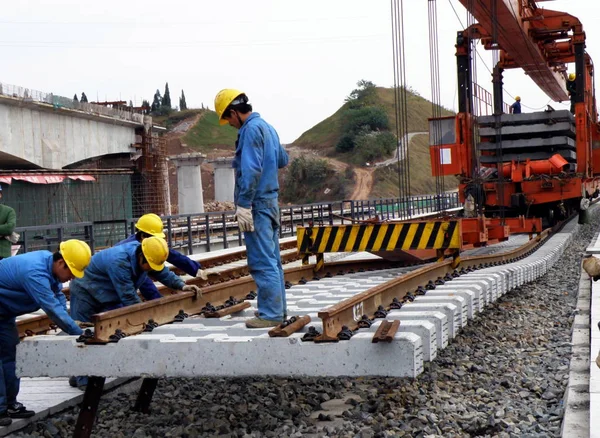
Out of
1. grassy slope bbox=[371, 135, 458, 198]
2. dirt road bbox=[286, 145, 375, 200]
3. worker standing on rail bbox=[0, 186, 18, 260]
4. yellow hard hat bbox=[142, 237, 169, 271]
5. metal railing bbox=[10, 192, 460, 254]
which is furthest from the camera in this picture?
grassy slope bbox=[371, 135, 458, 198]

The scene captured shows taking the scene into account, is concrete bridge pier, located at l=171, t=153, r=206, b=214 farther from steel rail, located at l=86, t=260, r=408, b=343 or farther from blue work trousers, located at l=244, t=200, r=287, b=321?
blue work trousers, located at l=244, t=200, r=287, b=321

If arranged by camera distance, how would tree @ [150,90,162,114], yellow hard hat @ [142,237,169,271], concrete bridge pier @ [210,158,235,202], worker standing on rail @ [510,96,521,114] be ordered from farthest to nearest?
tree @ [150,90,162,114], concrete bridge pier @ [210,158,235,202], worker standing on rail @ [510,96,521,114], yellow hard hat @ [142,237,169,271]

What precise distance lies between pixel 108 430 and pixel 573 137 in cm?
1646

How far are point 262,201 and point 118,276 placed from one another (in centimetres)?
139

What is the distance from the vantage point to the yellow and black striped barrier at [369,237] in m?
10.6

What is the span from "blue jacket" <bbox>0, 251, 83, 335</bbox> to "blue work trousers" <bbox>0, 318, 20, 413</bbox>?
11cm

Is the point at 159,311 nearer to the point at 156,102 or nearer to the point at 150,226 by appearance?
the point at 150,226

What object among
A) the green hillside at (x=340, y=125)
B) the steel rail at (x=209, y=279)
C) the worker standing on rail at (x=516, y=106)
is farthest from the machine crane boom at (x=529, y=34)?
the green hillside at (x=340, y=125)

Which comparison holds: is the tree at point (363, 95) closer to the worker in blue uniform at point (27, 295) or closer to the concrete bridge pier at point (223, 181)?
the concrete bridge pier at point (223, 181)

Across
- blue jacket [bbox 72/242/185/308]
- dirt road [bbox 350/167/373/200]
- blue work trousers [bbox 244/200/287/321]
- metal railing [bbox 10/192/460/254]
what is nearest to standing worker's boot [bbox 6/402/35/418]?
blue jacket [bbox 72/242/185/308]

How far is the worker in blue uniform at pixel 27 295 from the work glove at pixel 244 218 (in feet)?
3.72

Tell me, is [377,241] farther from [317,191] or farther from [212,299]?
[317,191]

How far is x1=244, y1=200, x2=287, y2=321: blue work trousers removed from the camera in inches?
227

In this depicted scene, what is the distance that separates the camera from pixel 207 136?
108875mm
